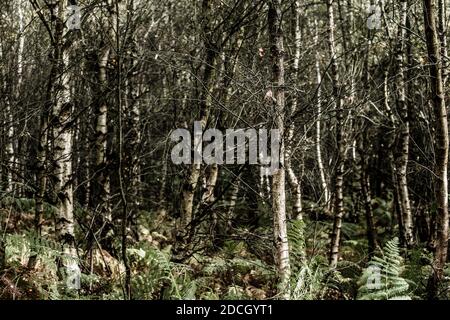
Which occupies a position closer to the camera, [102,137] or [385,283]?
[385,283]

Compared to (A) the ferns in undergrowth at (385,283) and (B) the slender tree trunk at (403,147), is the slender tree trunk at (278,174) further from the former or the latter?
(B) the slender tree trunk at (403,147)

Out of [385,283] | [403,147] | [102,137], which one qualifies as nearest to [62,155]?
[102,137]

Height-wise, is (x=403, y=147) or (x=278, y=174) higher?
(x=403, y=147)

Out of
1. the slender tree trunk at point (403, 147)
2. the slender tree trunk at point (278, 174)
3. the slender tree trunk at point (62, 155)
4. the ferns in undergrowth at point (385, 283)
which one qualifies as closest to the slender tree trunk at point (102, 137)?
the slender tree trunk at point (62, 155)

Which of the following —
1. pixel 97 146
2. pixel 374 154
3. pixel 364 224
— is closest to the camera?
pixel 97 146

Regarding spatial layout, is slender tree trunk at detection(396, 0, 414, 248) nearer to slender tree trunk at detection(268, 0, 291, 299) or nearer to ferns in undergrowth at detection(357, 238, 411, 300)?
ferns in undergrowth at detection(357, 238, 411, 300)

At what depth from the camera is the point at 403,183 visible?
25.0 feet

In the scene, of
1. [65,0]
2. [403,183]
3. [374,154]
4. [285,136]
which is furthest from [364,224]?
[65,0]

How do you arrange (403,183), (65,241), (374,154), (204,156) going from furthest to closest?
(374,154) < (403,183) < (204,156) < (65,241)

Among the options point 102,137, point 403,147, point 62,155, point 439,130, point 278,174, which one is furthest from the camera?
point 403,147

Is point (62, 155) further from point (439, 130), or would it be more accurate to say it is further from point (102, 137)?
point (439, 130)

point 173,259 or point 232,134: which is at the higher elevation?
point 232,134
